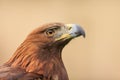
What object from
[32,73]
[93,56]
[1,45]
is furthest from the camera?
[93,56]

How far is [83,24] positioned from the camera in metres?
6.09

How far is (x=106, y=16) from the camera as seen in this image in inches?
250

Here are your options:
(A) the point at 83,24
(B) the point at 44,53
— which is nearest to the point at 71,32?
(B) the point at 44,53

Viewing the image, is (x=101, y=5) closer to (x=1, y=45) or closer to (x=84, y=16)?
(x=84, y=16)

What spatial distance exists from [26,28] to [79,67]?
0.55m

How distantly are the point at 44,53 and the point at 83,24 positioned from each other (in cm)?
209

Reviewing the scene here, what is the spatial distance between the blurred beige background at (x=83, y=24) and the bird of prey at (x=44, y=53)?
1919 millimetres

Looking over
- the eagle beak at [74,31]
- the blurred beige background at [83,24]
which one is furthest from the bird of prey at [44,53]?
the blurred beige background at [83,24]

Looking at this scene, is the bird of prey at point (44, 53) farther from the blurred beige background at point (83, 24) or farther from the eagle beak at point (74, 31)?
the blurred beige background at point (83, 24)

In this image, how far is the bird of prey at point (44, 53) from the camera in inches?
156

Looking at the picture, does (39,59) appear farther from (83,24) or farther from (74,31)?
(83,24)

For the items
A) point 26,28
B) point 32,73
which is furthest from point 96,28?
point 32,73

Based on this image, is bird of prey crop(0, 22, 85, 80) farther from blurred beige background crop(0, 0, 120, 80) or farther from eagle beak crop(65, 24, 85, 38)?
blurred beige background crop(0, 0, 120, 80)

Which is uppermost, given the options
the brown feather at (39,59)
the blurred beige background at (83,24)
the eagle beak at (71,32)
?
the eagle beak at (71,32)
